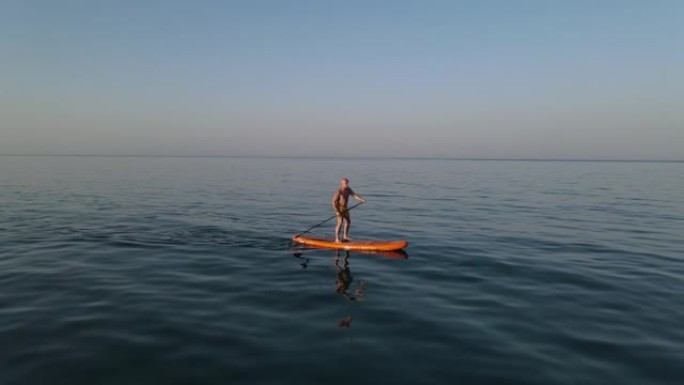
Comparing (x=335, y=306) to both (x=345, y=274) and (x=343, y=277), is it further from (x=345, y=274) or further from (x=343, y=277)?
(x=345, y=274)

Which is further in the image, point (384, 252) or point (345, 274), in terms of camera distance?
point (384, 252)

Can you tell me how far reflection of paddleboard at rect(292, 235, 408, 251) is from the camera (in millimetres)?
17219

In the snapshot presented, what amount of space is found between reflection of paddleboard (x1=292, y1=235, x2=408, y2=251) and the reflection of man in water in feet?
2.87

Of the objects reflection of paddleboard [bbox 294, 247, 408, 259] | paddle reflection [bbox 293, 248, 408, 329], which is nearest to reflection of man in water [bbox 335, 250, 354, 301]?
paddle reflection [bbox 293, 248, 408, 329]

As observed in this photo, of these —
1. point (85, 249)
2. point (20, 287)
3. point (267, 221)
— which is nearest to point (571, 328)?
point (20, 287)

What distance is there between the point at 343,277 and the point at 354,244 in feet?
13.5

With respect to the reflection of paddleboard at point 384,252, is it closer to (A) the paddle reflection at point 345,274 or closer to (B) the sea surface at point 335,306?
(A) the paddle reflection at point 345,274

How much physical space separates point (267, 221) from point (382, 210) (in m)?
9.39

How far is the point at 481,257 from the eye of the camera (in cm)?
1636

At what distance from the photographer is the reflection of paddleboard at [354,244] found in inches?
678

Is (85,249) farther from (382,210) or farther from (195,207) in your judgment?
(382,210)

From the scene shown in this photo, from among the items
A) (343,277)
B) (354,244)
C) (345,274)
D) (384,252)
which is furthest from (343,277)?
(354,244)

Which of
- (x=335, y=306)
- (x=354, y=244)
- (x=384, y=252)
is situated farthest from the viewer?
(x=354, y=244)

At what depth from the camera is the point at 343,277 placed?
1368 cm
